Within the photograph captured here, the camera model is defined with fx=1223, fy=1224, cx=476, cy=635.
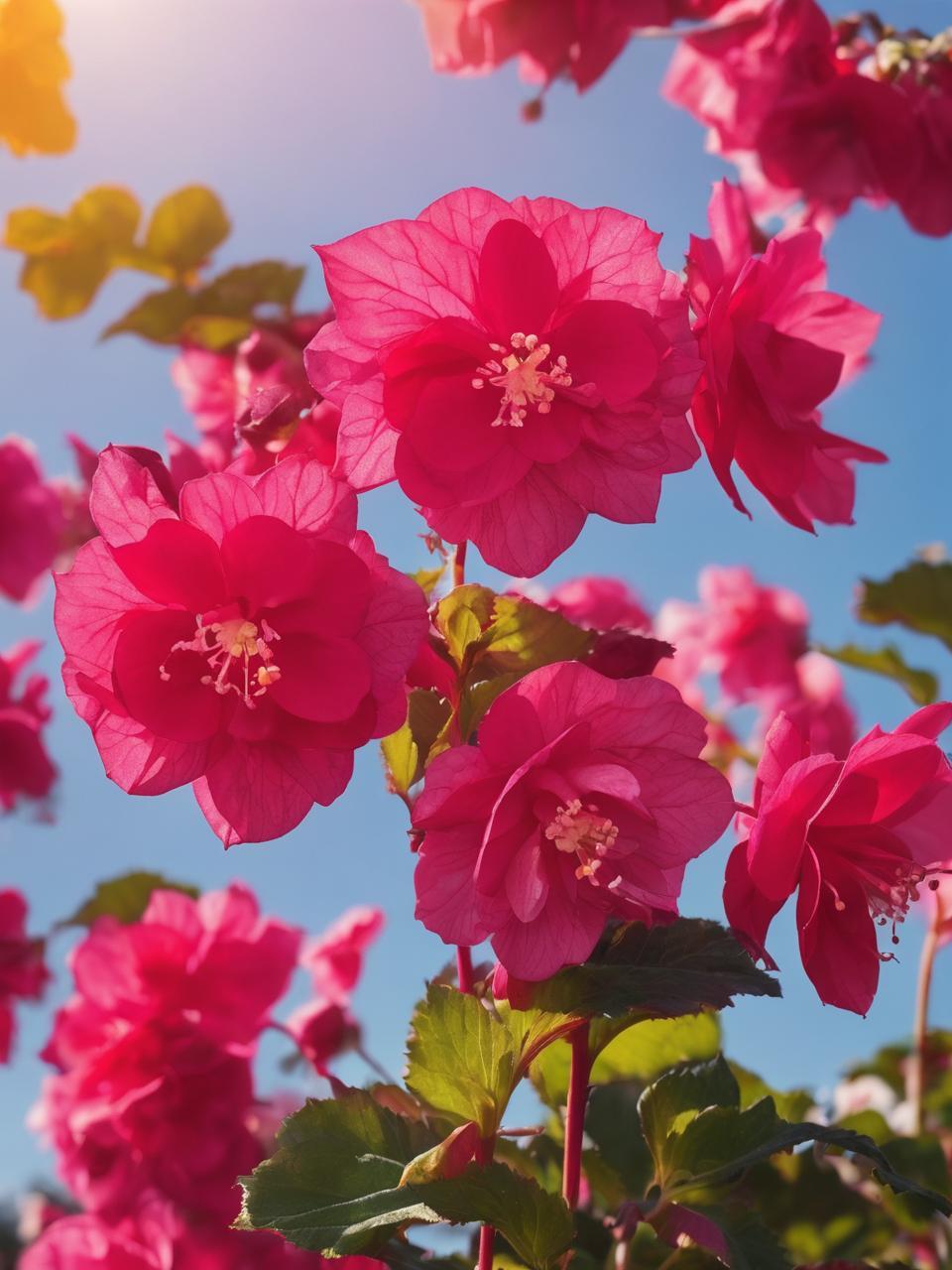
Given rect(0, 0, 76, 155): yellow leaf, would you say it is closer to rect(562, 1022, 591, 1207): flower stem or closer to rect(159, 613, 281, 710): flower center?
rect(159, 613, 281, 710): flower center

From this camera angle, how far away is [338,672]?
641mm

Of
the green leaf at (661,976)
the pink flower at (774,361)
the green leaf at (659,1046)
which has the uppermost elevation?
the pink flower at (774,361)

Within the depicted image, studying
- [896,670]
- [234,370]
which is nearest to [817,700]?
[896,670]

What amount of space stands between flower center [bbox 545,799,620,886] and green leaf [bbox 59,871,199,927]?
978 mm

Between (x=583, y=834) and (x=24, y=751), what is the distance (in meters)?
1.36

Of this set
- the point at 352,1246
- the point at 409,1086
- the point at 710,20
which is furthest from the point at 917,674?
the point at 352,1246

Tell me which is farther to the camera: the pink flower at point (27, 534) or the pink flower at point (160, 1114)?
the pink flower at point (27, 534)

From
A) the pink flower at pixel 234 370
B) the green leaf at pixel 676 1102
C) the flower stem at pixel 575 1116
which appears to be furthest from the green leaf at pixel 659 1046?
the pink flower at pixel 234 370

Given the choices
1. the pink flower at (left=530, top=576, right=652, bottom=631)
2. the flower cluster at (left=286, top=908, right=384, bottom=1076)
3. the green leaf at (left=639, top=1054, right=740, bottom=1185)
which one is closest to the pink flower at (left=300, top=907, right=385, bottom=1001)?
the flower cluster at (left=286, top=908, right=384, bottom=1076)

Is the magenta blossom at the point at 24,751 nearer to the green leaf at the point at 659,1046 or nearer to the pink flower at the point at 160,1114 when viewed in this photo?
the pink flower at the point at 160,1114

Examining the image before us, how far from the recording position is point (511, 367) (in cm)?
69

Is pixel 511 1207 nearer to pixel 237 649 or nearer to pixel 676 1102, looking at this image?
pixel 676 1102

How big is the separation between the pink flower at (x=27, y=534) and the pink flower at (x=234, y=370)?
72 centimetres

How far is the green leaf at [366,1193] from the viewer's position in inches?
24.0
